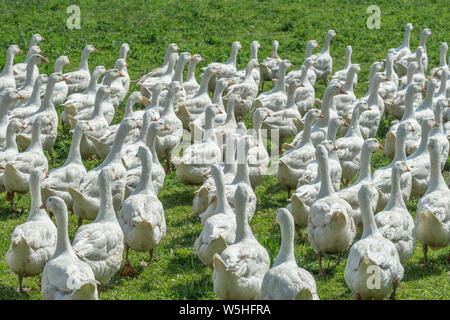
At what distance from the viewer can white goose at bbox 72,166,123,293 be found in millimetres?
9500

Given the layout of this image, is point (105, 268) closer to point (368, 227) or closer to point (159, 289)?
point (159, 289)

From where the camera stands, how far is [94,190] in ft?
37.2

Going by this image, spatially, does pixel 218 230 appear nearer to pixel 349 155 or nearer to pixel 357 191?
pixel 357 191

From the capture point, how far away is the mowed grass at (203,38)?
1134 centimetres

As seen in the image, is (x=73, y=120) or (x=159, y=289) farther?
(x=73, y=120)

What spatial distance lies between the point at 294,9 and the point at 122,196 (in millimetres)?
16052

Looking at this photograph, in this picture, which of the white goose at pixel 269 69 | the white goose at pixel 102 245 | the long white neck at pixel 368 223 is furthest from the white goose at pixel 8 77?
the long white neck at pixel 368 223

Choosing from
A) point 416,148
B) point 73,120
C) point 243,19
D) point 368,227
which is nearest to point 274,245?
point 368,227

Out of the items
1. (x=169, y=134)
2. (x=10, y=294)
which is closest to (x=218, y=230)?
(x=10, y=294)

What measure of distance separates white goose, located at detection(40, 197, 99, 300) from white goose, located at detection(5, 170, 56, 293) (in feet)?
1.92

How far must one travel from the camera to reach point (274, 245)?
10891 mm

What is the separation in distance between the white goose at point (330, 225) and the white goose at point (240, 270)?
1.25 m

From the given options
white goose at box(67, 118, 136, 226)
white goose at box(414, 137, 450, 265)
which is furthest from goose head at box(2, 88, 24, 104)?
white goose at box(414, 137, 450, 265)

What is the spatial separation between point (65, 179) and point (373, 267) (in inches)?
206
